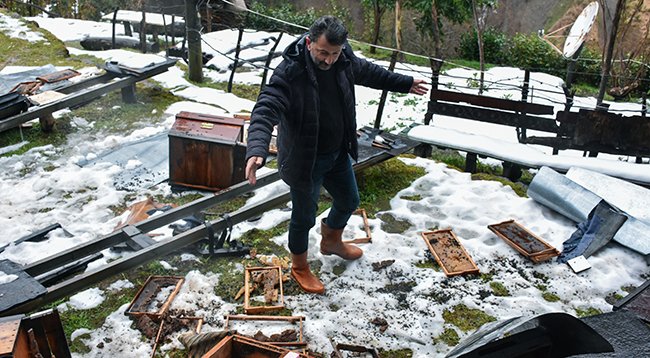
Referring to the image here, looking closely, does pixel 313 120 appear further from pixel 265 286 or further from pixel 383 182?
pixel 383 182

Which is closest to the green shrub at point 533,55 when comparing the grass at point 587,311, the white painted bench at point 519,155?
the white painted bench at point 519,155

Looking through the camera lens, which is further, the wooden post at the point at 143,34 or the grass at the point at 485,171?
the wooden post at the point at 143,34

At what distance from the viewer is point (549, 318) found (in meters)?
2.98

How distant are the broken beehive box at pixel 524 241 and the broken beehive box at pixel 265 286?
7.17 ft

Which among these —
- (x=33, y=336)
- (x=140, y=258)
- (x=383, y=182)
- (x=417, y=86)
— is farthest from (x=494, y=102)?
(x=33, y=336)

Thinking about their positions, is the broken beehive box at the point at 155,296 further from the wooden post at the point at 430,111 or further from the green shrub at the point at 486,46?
the green shrub at the point at 486,46

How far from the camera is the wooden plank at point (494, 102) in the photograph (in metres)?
7.23

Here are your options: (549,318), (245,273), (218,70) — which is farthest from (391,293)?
(218,70)

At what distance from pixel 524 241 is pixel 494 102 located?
115 inches

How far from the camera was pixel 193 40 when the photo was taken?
9688 millimetres

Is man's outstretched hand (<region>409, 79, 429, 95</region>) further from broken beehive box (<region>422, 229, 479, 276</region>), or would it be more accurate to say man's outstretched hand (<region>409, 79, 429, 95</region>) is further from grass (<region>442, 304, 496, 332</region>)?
grass (<region>442, 304, 496, 332</region>)

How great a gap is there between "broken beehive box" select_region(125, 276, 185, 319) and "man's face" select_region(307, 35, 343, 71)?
2141mm

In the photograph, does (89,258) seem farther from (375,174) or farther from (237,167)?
(375,174)

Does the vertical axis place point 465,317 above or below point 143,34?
below
